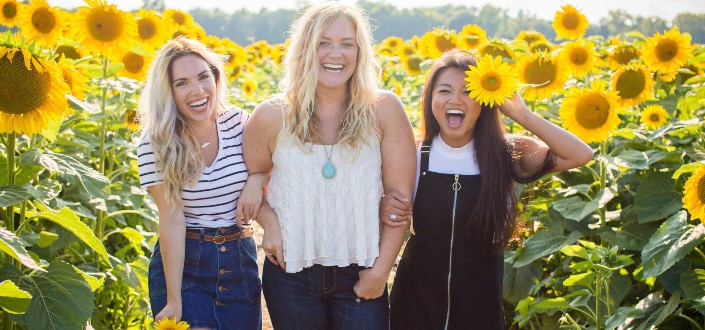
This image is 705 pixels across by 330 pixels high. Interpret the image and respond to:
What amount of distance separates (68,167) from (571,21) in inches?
161

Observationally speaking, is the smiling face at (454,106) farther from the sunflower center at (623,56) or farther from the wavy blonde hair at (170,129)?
the sunflower center at (623,56)

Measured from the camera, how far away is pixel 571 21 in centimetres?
578

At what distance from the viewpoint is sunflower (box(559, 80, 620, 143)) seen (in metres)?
3.73

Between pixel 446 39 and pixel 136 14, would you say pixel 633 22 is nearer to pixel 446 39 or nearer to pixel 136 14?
pixel 446 39

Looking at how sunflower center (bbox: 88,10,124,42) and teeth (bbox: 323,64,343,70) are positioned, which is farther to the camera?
sunflower center (bbox: 88,10,124,42)

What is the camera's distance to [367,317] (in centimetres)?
291

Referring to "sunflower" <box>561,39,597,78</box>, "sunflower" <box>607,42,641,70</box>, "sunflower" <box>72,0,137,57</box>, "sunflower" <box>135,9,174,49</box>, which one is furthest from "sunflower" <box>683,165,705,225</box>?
"sunflower" <box>135,9,174,49</box>

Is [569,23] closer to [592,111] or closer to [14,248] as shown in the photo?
[592,111]

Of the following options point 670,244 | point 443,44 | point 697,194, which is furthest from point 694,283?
point 443,44

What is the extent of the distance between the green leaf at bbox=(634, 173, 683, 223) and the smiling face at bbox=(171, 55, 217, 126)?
1931 millimetres

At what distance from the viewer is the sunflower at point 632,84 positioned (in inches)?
169

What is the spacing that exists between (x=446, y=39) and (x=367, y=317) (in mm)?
3465

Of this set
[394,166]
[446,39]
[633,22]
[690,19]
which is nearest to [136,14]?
[446,39]

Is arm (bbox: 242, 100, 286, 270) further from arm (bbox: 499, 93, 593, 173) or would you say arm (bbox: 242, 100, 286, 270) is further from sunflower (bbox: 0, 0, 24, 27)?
sunflower (bbox: 0, 0, 24, 27)
